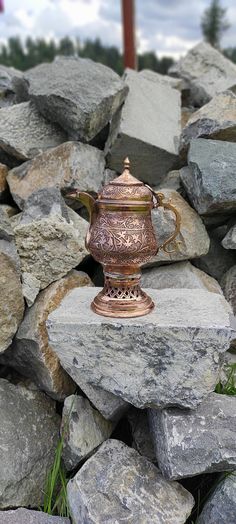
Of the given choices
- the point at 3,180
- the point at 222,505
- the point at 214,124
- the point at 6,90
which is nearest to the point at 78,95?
the point at 3,180

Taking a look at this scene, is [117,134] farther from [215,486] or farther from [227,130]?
[215,486]

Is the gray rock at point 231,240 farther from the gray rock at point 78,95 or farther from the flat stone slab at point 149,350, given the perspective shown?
the gray rock at point 78,95

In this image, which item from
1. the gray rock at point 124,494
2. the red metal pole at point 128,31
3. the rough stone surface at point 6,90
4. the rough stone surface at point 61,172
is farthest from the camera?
the red metal pole at point 128,31

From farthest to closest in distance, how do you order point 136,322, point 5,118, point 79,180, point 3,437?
point 5,118 < point 79,180 < point 3,437 < point 136,322

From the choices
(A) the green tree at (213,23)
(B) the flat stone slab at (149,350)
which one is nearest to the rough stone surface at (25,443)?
(B) the flat stone slab at (149,350)

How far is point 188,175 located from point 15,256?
954 millimetres

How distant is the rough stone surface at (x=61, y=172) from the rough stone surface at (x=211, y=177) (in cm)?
49

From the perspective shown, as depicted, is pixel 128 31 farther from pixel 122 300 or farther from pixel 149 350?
pixel 149 350

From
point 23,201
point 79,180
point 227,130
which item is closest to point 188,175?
point 227,130

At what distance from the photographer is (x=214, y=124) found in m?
2.69

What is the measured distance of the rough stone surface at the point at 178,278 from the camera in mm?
2389

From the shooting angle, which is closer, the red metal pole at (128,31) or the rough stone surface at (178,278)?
the rough stone surface at (178,278)

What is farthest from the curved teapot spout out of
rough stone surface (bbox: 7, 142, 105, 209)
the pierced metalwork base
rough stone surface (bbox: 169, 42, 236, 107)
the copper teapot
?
rough stone surface (bbox: 169, 42, 236, 107)

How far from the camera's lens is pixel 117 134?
2699mm
